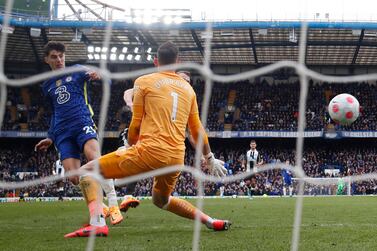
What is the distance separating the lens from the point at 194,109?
4.96 meters

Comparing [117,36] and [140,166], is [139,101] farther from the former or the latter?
[117,36]

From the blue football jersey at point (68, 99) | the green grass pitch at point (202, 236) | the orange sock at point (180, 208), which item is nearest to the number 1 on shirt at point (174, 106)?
the green grass pitch at point (202, 236)

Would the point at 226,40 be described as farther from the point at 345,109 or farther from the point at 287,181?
the point at 345,109

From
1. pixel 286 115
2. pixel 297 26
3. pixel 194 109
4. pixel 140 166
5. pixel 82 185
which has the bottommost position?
pixel 286 115

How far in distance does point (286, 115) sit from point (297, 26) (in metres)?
5.29

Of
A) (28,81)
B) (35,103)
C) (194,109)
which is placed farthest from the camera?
(35,103)

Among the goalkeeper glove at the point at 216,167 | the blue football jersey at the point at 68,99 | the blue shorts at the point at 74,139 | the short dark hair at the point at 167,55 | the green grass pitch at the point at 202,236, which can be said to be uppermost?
the short dark hair at the point at 167,55

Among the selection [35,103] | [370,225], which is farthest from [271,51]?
[370,225]

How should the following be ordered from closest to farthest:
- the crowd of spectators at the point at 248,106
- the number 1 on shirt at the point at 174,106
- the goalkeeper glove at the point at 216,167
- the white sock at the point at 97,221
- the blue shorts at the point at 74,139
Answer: the number 1 on shirt at the point at 174,106
the goalkeeper glove at the point at 216,167
the white sock at the point at 97,221
the blue shorts at the point at 74,139
the crowd of spectators at the point at 248,106

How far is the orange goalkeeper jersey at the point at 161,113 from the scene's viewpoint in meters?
4.52

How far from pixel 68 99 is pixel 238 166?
21.7 meters

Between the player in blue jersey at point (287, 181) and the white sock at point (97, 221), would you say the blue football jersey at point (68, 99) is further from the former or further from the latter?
the player in blue jersey at point (287, 181)

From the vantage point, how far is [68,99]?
5762 millimetres

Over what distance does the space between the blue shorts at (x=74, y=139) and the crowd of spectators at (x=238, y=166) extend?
57.5 feet
